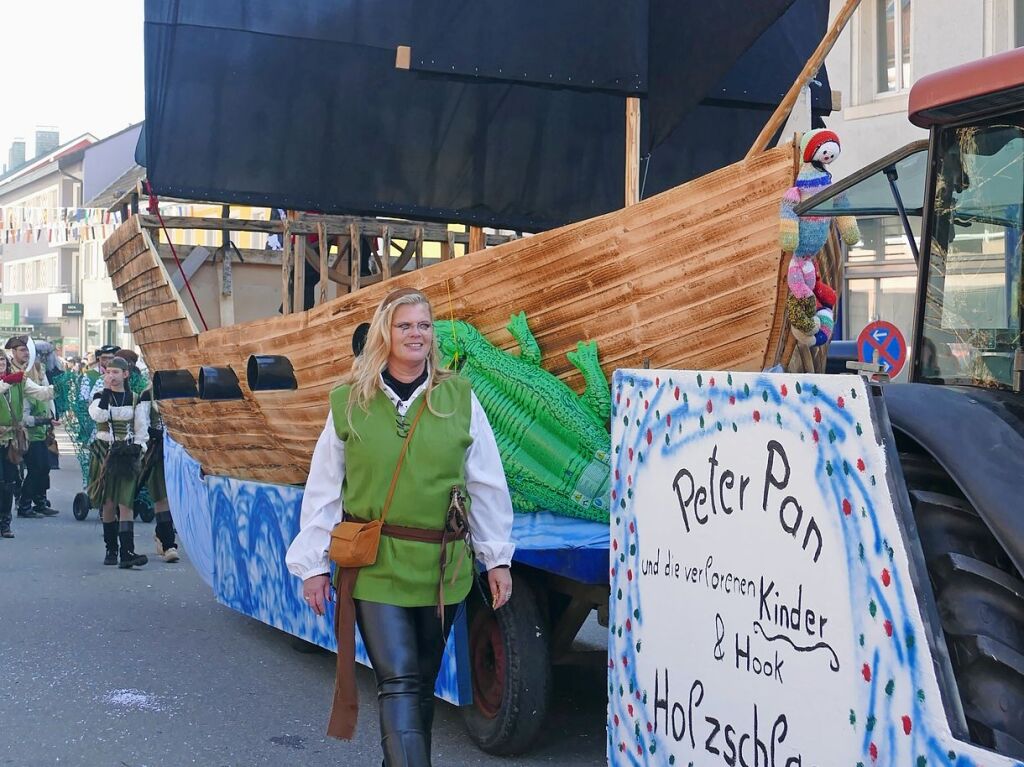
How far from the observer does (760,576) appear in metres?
3.41

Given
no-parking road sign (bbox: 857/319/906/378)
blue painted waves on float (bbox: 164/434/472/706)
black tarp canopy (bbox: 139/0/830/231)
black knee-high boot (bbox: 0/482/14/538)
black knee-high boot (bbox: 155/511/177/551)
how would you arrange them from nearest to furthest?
1. blue painted waves on float (bbox: 164/434/472/706)
2. no-parking road sign (bbox: 857/319/906/378)
3. black tarp canopy (bbox: 139/0/830/231)
4. black knee-high boot (bbox: 155/511/177/551)
5. black knee-high boot (bbox: 0/482/14/538)

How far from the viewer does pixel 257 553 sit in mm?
7570

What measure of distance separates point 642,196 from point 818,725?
24.5 ft

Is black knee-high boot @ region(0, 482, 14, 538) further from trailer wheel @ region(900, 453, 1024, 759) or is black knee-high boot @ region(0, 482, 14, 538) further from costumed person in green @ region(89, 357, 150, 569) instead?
trailer wheel @ region(900, 453, 1024, 759)

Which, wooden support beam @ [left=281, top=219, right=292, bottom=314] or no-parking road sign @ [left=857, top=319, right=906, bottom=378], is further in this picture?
wooden support beam @ [left=281, top=219, right=292, bottom=314]

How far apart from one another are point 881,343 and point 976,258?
4.84 metres

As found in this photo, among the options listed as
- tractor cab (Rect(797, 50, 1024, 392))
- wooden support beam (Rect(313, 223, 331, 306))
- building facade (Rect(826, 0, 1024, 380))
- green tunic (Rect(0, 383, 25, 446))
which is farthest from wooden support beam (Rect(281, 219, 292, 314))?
building facade (Rect(826, 0, 1024, 380))

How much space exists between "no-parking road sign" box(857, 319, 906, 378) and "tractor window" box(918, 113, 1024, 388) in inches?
139

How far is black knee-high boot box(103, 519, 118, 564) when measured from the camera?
11.1m

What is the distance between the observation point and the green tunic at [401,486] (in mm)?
4066

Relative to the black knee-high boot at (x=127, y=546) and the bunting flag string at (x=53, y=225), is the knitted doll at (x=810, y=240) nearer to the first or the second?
the black knee-high boot at (x=127, y=546)

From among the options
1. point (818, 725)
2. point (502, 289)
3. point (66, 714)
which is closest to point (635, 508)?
point (818, 725)

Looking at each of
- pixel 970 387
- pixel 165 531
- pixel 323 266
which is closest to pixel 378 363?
pixel 970 387

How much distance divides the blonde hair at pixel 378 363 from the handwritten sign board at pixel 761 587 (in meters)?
0.59
